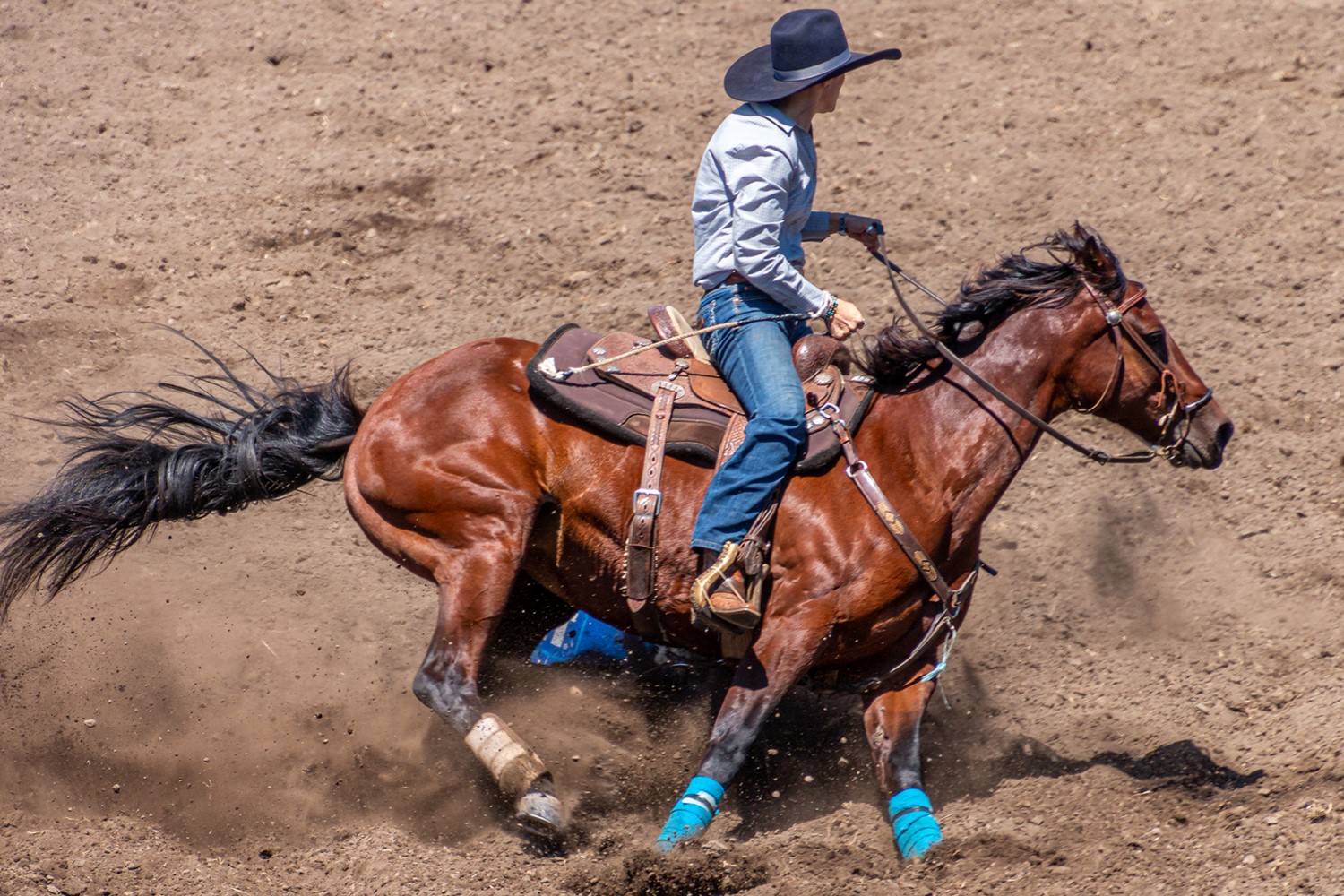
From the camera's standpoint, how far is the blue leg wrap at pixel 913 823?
4.45m

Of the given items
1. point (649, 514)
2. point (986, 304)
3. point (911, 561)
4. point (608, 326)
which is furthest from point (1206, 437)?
point (608, 326)

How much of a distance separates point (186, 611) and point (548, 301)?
8.77 ft

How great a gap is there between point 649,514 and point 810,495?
579mm

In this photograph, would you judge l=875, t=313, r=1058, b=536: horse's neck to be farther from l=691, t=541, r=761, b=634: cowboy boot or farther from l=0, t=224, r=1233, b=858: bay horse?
l=691, t=541, r=761, b=634: cowboy boot

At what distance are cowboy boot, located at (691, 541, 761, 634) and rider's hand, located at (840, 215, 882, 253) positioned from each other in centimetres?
146

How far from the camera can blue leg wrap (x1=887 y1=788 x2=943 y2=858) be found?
14.6 feet

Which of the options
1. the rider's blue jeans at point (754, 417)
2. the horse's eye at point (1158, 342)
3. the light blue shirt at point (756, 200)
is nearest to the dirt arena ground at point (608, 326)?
the rider's blue jeans at point (754, 417)

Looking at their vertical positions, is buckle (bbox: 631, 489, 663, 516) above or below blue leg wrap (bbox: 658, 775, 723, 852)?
above

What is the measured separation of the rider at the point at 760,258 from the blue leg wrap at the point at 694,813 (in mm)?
571

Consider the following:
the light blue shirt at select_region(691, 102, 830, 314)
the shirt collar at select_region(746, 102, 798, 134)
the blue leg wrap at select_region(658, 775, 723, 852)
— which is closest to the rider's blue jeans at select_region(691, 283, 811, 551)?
the light blue shirt at select_region(691, 102, 830, 314)

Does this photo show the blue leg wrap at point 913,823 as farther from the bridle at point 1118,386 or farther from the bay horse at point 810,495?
the bridle at point 1118,386

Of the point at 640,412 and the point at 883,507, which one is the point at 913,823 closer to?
the point at 883,507

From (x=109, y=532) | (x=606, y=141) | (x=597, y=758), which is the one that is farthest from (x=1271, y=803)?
(x=606, y=141)

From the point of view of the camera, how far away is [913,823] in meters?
4.51
